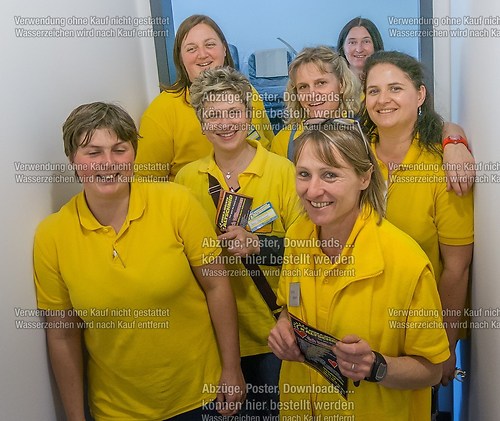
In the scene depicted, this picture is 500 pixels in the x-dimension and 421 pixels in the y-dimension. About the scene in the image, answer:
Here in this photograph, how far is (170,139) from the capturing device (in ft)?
8.75

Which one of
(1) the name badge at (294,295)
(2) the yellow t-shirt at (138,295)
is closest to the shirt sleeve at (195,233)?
(2) the yellow t-shirt at (138,295)

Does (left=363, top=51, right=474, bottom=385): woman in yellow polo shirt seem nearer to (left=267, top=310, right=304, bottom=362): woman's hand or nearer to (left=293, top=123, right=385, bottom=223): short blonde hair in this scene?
(left=293, top=123, right=385, bottom=223): short blonde hair

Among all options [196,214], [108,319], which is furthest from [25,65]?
[108,319]

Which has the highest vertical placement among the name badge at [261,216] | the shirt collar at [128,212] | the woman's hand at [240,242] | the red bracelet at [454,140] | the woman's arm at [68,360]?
the red bracelet at [454,140]

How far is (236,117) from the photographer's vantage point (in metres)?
2.23

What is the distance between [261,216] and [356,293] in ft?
2.04

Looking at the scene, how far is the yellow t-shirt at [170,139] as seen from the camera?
265 centimetres

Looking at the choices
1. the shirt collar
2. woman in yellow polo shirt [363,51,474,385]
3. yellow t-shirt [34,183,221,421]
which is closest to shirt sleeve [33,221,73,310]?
yellow t-shirt [34,183,221,421]

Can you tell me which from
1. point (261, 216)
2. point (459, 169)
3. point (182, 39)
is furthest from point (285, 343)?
point (182, 39)

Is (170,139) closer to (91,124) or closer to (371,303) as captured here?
(91,124)

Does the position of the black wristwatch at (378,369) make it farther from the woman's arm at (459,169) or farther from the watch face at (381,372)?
the woman's arm at (459,169)

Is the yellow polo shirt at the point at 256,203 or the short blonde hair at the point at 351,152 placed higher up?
the short blonde hair at the point at 351,152

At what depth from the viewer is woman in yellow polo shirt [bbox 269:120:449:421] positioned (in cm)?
164

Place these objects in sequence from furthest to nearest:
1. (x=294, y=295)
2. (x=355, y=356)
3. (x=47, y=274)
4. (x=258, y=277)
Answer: (x=258, y=277), (x=47, y=274), (x=294, y=295), (x=355, y=356)
